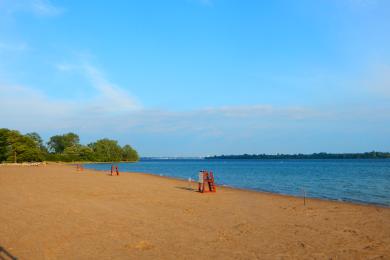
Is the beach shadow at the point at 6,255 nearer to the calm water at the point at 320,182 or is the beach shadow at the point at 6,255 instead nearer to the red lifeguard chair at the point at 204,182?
the red lifeguard chair at the point at 204,182

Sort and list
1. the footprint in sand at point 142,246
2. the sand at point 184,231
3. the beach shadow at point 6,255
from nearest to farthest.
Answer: the beach shadow at point 6,255, the sand at point 184,231, the footprint in sand at point 142,246

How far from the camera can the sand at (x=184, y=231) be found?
902 centimetres

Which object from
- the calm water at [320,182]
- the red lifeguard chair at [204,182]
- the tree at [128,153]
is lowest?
the calm water at [320,182]

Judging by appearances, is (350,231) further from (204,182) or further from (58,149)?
(58,149)

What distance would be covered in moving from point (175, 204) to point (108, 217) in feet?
15.4

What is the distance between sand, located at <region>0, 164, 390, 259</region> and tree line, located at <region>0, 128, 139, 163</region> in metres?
87.0

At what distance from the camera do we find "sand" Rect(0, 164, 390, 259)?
9.02 m

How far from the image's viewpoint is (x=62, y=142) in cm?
16175

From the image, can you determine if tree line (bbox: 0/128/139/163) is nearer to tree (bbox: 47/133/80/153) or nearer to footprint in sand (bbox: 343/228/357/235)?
tree (bbox: 47/133/80/153)

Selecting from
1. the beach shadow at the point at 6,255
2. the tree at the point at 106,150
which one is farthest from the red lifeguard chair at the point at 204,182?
the tree at the point at 106,150

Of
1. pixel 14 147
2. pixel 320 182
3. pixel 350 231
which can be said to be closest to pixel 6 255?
pixel 350 231

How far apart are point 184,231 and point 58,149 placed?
530ft

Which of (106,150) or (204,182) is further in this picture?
(106,150)

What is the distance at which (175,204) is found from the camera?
59.0ft
